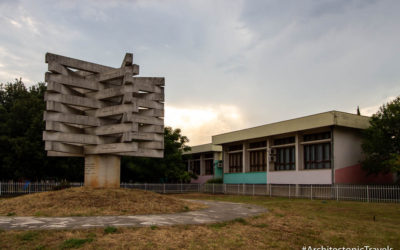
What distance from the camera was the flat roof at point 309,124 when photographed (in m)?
29.1

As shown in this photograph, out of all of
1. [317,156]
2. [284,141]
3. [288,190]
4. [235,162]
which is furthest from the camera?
[235,162]

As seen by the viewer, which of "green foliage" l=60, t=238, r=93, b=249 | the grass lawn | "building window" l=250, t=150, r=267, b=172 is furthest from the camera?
"building window" l=250, t=150, r=267, b=172

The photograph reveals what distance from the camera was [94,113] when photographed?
19047 millimetres

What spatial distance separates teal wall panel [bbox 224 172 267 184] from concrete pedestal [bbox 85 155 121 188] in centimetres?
2124

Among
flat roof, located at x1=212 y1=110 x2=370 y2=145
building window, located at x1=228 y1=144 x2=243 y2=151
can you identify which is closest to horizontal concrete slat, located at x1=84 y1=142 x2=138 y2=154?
flat roof, located at x1=212 y1=110 x2=370 y2=145

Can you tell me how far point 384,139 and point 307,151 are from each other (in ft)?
22.2

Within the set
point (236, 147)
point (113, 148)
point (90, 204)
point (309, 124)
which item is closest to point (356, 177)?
point (309, 124)

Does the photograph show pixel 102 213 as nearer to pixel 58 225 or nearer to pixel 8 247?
pixel 58 225

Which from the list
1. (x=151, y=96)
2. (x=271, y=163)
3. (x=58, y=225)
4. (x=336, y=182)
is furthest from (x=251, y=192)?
(x=58, y=225)

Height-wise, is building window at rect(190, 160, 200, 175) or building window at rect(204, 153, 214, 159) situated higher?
building window at rect(204, 153, 214, 159)

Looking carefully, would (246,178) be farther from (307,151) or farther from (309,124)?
(309,124)

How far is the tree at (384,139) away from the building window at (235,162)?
15462mm

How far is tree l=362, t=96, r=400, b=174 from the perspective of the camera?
27.8m

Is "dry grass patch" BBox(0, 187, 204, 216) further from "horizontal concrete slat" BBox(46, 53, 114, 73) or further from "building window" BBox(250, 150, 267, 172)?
"building window" BBox(250, 150, 267, 172)
